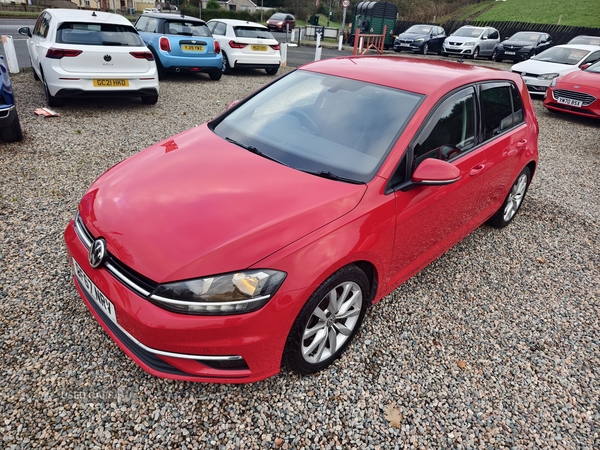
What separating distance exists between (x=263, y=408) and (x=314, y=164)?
4.80 feet

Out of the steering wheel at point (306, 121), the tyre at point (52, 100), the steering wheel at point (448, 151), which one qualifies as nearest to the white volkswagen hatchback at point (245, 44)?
the tyre at point (52, 100)

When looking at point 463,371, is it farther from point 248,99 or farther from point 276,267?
point 248,99

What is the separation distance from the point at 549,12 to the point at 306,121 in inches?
1891

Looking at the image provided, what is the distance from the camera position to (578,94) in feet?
30.8

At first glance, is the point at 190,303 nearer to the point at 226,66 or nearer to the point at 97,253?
the point at 97,253

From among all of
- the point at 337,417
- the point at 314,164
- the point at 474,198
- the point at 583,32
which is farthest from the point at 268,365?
the point at 583,32

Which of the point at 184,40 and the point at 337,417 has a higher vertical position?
the point at 184,40

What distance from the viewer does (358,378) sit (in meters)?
2.54

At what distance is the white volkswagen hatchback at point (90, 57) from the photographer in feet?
21.9

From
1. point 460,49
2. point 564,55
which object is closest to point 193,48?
point 564,55

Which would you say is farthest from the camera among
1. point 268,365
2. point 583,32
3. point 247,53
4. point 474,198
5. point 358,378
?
point 583,32

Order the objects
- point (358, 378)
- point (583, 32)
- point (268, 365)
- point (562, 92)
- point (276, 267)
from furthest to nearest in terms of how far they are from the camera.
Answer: point (583, 32) < point (562, 92) < point (358, 378) < point (268, 365) < point (276, 267)

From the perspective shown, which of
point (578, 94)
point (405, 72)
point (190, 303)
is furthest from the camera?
point (578, 94)

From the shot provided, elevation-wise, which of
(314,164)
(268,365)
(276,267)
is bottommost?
(268,365)
